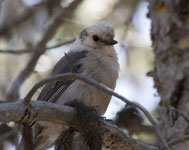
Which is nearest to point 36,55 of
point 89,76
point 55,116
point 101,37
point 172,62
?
point 101,37

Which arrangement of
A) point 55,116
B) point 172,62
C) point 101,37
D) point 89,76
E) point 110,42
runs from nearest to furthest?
1. point 55,116
2. point 89,76
3. point 172,62
4. point 110,42
5. point 101,37

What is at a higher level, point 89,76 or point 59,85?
point 89,76

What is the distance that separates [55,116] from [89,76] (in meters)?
1.24

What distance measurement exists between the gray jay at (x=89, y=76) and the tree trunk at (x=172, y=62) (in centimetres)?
49

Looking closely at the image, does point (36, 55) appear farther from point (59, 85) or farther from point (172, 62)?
point (172, 62)

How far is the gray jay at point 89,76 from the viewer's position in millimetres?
3879

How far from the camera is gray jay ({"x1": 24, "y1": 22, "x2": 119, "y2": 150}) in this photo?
3.88 meters

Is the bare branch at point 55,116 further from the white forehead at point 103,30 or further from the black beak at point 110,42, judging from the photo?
the white forehead at point 103,30

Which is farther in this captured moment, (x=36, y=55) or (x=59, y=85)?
(x=36, y=55)

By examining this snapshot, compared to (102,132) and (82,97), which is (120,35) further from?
(102,132)

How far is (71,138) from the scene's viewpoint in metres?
3.26

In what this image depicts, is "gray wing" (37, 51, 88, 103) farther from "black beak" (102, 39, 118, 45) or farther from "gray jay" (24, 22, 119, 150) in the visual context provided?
"black beak" (102, 39, 118, 45)

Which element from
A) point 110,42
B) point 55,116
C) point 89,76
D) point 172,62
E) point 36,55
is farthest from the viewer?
point 36,55

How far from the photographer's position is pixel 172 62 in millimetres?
4270
